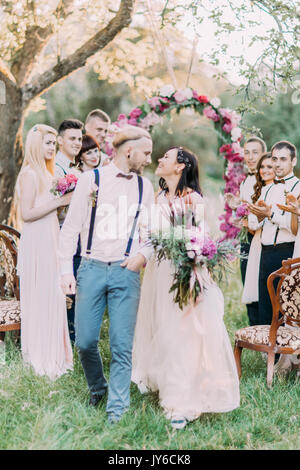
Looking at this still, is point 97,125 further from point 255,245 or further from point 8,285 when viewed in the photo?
point 255,245

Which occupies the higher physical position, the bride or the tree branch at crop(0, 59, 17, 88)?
the tree branch at crop(0, 59, 17, 88)

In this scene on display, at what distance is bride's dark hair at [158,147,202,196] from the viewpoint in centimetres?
449

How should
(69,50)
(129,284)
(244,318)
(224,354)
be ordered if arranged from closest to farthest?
(129,284) → (224,354) → (244,318) → (69,50)

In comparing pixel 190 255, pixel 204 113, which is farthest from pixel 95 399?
pixel 204 113

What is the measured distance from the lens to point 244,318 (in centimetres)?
824

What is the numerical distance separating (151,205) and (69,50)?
7825 mm

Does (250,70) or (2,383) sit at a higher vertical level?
(250,70)

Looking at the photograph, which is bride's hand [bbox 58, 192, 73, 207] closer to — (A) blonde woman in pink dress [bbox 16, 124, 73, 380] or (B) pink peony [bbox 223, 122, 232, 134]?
(A) blonde woman in pink dress [bbox 16, 124, 73, 380]

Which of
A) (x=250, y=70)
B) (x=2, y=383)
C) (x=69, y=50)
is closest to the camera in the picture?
(x=2, y=383)

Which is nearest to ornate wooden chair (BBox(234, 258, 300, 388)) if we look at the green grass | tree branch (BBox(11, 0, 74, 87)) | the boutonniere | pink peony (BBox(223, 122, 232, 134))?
the green grass

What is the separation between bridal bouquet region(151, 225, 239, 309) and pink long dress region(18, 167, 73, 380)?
1.53 meters

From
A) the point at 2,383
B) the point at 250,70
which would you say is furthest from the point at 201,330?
the point at 250,70

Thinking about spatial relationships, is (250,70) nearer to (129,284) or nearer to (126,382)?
(129,284)

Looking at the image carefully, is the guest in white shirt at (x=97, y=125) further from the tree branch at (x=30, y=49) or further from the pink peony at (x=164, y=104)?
the tree branch at (x=30, y=49)
